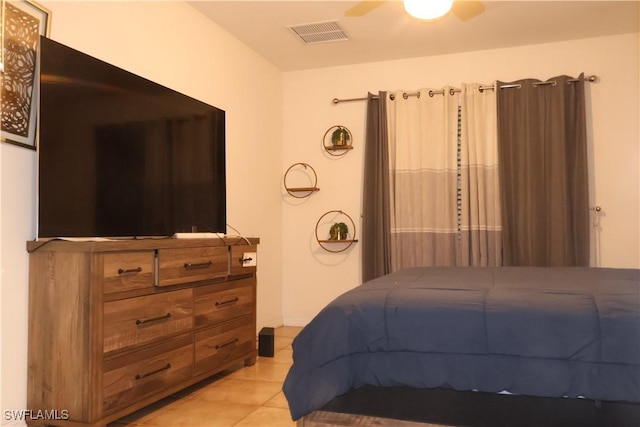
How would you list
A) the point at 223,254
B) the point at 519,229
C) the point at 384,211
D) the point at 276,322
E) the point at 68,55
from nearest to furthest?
1. the point at 68,55
2. the point at 223,254
3. the point at 519,229
4. the point at 384,211
5. the point at 276,322

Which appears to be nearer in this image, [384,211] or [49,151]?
[49,151]

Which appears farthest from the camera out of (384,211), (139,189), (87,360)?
(384,211)

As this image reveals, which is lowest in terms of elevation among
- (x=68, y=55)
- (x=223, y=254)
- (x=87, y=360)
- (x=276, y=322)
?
(x=276, y=322)

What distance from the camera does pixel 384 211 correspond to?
445cm

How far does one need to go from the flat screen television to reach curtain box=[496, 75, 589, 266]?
2374 mm

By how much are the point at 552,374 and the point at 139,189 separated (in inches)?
81.4

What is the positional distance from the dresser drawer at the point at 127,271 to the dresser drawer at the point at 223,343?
0.53 m

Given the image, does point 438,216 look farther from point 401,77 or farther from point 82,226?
point 82,226

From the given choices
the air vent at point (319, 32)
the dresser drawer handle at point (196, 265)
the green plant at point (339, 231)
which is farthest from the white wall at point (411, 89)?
the dresser drawer handle at point (196, 265)

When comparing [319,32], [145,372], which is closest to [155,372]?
[145,372]

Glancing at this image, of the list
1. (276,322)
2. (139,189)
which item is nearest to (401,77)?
(276,322)

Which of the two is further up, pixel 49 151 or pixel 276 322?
pixel 49 151

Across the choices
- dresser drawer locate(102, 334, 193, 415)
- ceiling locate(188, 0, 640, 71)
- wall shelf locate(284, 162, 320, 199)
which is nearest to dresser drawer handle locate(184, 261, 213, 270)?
dresser drawer locate(102, 334, 193, 415)

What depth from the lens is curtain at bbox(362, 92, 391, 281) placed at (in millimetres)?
4426
